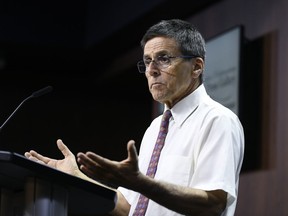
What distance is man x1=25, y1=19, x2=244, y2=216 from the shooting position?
219 centimetres

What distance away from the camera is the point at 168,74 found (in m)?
2.63

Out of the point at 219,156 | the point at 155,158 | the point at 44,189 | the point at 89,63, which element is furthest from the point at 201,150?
the point at 89,63

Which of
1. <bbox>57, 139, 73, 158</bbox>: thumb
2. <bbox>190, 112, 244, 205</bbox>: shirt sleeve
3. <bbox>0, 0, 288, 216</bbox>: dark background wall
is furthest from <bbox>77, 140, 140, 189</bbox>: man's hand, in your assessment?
<bbox>0, 0, 288, 216</bbox>: dark background wall

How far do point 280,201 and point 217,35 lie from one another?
1267 millimetres

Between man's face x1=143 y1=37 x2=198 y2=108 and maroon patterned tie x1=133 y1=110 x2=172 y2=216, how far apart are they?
6 centimetres

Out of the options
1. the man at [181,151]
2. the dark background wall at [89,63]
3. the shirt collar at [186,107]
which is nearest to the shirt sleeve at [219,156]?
the man at [181,151]

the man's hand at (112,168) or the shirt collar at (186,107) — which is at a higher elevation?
the shirt collar at (186,107)

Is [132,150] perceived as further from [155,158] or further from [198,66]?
[198,66]

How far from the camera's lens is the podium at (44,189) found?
2029mm

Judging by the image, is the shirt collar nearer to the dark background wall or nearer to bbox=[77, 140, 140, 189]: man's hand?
bbox=[77, 140, 140, 189]: man's hand

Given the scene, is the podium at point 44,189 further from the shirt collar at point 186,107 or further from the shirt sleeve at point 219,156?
the shirt collar at point 186,107

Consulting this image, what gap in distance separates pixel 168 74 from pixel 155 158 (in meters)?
0.29

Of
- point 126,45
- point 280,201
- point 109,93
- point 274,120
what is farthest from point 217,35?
point 109,93

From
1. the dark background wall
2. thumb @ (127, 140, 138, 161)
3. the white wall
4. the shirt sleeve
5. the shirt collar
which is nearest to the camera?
thumb @ (127, 140, 138, 161)
